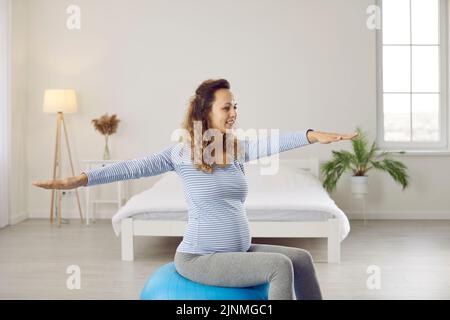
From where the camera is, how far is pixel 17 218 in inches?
249

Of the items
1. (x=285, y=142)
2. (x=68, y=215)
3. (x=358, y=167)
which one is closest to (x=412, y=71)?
(x=358, y=167)

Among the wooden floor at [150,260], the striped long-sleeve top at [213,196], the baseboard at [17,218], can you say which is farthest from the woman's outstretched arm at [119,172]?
the baseboard at [17,218]

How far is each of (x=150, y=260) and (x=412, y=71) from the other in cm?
327

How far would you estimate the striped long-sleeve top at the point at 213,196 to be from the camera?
231cm

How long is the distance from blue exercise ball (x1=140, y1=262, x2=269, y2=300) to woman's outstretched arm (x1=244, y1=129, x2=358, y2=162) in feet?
1.52

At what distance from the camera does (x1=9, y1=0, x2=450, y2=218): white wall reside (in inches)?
250

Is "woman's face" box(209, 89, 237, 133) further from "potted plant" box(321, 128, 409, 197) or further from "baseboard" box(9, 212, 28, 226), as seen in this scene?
"baseboard" box(9, 212, 28, 226)

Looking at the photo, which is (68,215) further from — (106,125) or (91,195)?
(106,125)

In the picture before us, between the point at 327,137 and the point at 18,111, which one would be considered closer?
the point at 327,137

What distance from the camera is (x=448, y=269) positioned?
4.26 metres

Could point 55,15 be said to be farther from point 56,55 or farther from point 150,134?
point 150,134
